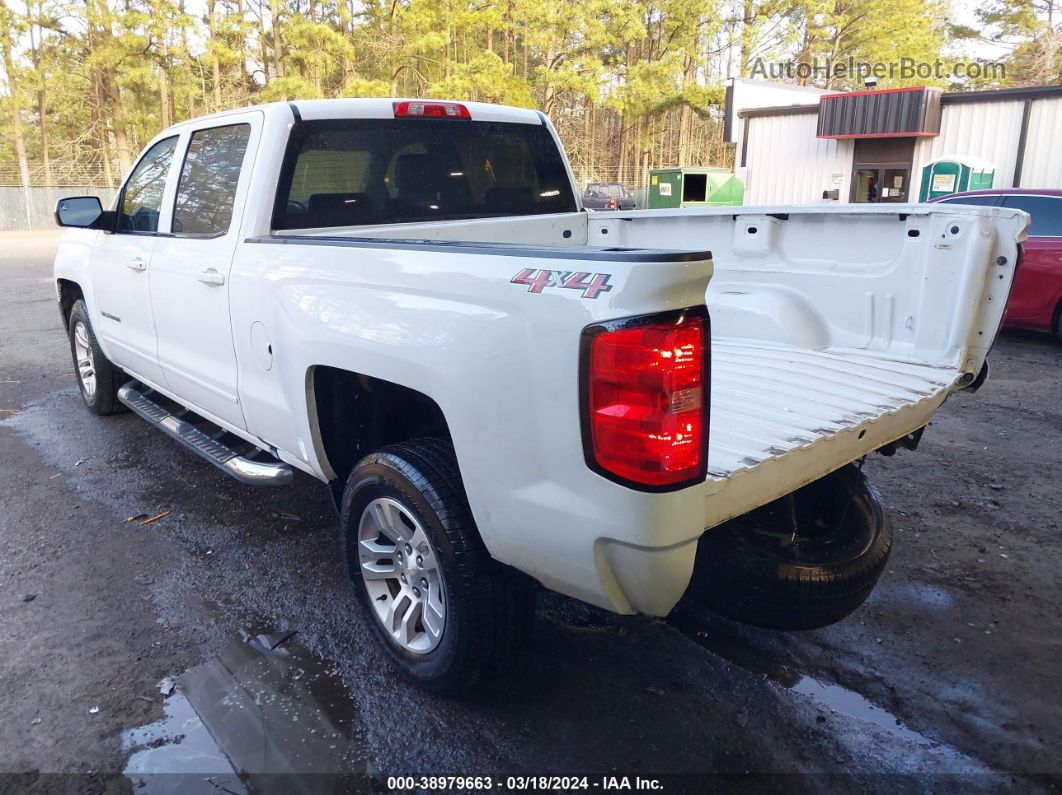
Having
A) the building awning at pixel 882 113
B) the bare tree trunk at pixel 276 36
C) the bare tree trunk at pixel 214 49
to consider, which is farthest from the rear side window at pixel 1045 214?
the bare tree trunk at pixel 214 49

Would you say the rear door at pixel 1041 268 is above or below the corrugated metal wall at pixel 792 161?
below

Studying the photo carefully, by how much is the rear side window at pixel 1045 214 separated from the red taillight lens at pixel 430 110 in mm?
7376

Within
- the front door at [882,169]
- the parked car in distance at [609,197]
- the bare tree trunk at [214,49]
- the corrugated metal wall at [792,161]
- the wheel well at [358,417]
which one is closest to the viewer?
the wheel well at [358,417]

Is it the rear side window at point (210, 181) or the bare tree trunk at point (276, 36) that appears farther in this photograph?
the bare tree trunk at point (276, 36)

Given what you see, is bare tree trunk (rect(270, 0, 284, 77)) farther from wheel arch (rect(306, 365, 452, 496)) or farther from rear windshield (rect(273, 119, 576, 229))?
wheel arch (rect(306, 365, 452, 496))

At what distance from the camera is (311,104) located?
3678 millimetres

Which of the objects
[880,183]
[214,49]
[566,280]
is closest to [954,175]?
[880,183]

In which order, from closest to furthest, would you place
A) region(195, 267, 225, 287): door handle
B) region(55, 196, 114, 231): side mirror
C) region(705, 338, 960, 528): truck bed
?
region(705, 338, 960, 528): truck bed → region(195, 267, 225, 287): door handle → region(55, 196, 114, 231): side mirror

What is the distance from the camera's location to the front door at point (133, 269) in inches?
180

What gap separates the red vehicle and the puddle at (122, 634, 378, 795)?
28.1 ft

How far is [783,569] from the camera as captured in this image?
2.60m

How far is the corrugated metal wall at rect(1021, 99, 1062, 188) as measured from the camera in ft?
60.9

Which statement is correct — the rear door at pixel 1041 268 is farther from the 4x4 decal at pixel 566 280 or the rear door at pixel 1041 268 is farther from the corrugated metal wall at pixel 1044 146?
the corrugated metal wall at pixel 1044 146

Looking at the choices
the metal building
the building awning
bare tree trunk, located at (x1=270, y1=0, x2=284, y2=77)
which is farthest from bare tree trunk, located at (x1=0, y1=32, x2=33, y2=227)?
the building awning
